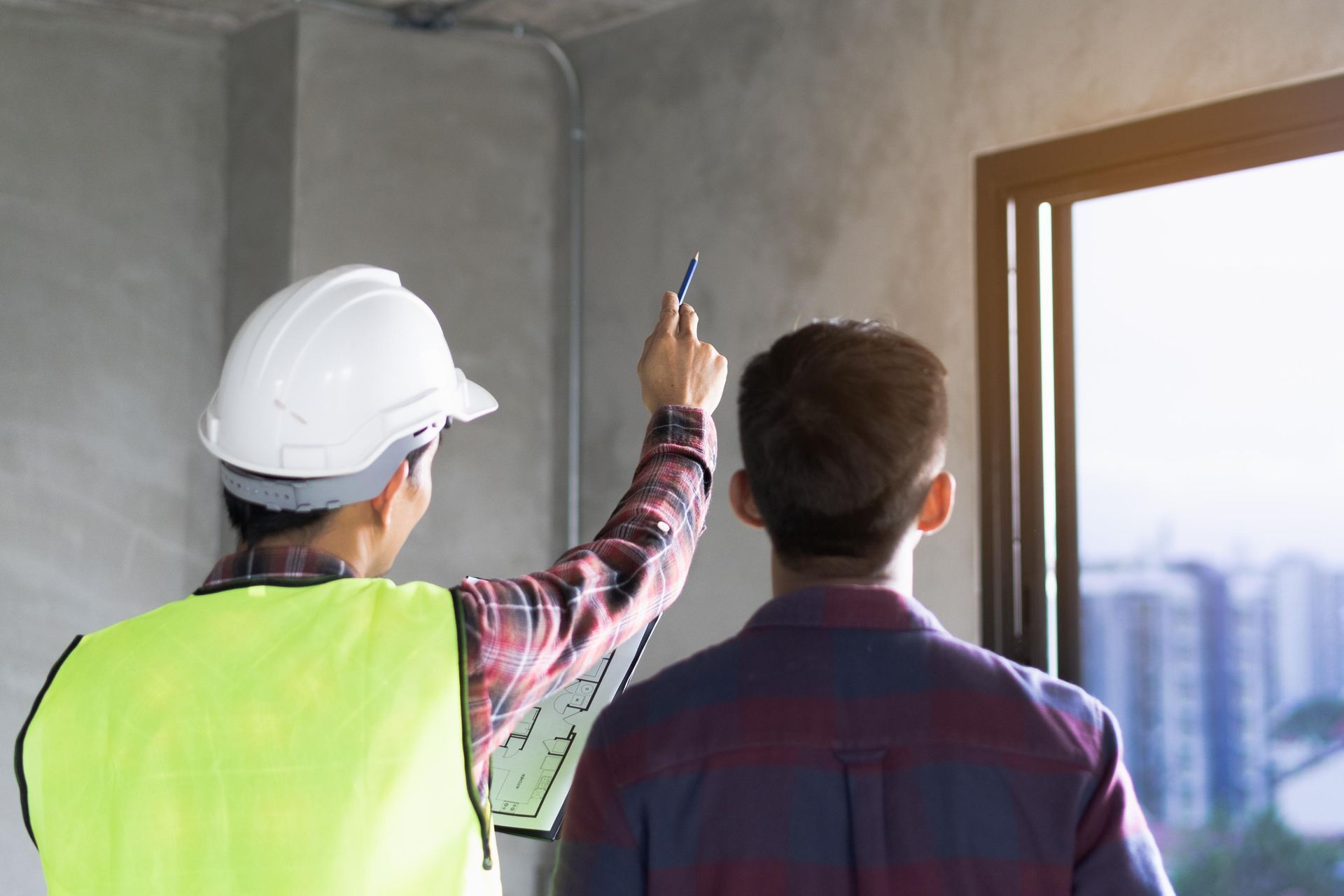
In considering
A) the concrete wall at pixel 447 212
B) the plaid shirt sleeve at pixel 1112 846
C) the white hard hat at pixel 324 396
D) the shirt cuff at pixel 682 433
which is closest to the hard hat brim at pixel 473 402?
the white hard hat at pixel 324 396

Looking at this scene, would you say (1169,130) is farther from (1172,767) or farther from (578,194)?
(578,194)

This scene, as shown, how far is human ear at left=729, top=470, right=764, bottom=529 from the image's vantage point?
3.39 ft

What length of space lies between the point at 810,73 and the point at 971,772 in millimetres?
2387

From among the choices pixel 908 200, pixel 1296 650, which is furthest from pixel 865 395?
pixel 908 200

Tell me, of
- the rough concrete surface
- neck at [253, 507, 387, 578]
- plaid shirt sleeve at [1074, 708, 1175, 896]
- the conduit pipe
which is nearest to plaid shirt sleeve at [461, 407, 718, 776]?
neck at [253, 507, 387, 578]

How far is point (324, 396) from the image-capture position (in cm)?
117

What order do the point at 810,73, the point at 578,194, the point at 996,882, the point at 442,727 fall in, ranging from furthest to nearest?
the point at 578,194 < the point at 810,73 < the point at 442,727 < the point at 996,882

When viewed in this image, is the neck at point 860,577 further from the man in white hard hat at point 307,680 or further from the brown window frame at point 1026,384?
the brown window frame at point 1026,384

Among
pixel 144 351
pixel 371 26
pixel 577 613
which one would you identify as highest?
pixel 371 26

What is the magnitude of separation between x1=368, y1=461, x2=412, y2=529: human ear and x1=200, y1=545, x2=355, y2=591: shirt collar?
66 mm

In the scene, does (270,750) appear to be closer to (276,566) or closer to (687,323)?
(276,566)

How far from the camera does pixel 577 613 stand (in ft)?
3.66

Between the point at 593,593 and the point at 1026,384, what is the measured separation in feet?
5.50

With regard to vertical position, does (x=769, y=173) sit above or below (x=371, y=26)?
below
